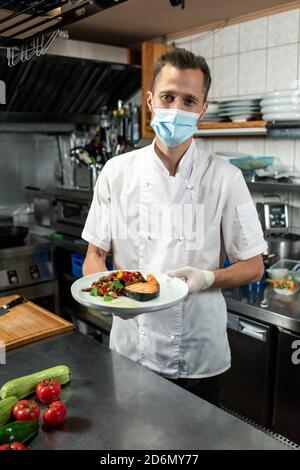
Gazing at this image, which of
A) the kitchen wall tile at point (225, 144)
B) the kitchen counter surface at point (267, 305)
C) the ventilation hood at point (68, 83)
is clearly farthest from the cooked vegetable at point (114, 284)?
the ventilation hood at point (68, 83)

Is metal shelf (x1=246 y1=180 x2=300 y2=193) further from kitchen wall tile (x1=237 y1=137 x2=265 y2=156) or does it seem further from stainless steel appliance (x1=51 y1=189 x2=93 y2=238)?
stainless steel appliance (x1=51 y1=189 x2=93 y2=238)

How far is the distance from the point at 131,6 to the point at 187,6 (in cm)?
34

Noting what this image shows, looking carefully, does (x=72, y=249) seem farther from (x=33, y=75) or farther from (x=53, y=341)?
(x=53, y=341)

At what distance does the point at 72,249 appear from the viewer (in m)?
3.60

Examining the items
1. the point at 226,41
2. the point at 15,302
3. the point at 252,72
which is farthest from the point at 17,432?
the point at 226,41

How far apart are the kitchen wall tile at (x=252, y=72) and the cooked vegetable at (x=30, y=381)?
2.31 meters

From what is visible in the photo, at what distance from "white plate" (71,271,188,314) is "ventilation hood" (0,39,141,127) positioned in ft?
7.72

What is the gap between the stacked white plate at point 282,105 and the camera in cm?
248

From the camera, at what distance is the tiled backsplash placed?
9.17 ft

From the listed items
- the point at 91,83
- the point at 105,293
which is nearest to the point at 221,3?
the point at 91,83

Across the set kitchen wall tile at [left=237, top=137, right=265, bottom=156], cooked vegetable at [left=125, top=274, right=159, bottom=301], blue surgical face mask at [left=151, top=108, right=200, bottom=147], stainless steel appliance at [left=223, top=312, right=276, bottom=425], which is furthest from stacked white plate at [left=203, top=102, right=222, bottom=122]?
cooked vegetable at [left=125, top=274, right=159, bottom=301]

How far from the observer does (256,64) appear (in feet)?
9.84

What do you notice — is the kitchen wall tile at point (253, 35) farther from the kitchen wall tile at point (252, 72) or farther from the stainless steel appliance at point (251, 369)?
the stainless steel appliance at point (251, 369)

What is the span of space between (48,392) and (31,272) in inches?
97.0
